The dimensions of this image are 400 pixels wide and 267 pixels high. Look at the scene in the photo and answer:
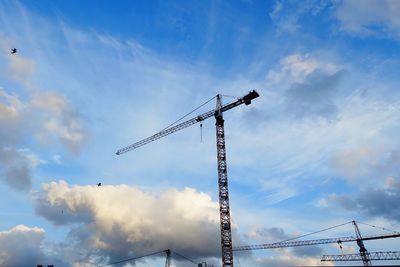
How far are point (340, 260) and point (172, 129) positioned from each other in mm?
108569

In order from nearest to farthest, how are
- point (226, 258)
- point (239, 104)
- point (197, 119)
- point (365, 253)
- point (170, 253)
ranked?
1. point (226, 258)
2. point (239, 104)
3. point (197, 119)
4. point (170, 253)
5. point (365, 253)

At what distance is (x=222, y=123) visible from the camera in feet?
417

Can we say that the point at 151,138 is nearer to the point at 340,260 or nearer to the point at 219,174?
the point at 219,174

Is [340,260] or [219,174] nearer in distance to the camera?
A: [219,174]

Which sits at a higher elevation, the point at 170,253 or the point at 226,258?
the point at 170,253

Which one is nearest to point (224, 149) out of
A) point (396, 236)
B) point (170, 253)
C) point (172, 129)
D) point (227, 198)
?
point (227, 198)

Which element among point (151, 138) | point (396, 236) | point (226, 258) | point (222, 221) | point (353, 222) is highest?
point (151, 138)

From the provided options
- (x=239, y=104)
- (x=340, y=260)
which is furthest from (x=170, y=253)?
(x=340, y=260)

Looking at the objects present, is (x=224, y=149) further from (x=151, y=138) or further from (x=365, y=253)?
(x=365, y=253)

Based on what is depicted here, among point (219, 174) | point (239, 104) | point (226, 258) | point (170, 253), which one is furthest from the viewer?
point (170, 253)

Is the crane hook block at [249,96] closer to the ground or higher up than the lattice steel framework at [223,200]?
higher up

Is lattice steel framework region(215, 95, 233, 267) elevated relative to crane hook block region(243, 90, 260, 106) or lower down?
lower down

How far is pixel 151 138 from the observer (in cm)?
14712

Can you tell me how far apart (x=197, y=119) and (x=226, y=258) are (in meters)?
47.8
